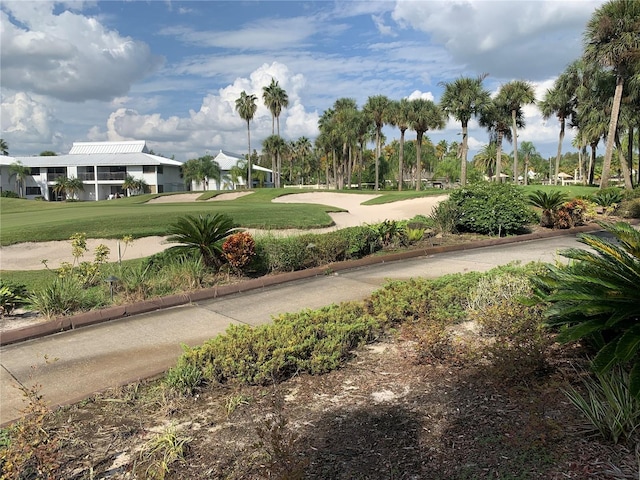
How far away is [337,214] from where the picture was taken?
22.6 metres

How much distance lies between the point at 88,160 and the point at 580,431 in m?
79.1

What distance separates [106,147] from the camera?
82.4m

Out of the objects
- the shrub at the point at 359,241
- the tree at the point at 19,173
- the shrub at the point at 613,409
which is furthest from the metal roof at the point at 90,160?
the shrub at the point at 613,409

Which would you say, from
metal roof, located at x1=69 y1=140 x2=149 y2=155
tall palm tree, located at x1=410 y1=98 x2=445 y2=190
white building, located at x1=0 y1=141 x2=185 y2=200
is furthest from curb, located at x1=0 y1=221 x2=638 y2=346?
metal roof, located at x1=69 y1=140 x2=149 y2=155

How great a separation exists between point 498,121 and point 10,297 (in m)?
52.9

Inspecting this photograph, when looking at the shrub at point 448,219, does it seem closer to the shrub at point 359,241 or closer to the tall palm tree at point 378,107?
the shrub at point 359,241

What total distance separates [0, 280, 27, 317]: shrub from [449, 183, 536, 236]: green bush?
1062 cm

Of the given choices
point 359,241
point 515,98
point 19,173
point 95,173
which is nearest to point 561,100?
point 515,98

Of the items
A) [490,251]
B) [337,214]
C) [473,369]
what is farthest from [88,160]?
[473,369]

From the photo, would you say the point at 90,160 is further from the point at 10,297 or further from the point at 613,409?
the point at 613,409

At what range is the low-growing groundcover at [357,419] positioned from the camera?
2.54 metres

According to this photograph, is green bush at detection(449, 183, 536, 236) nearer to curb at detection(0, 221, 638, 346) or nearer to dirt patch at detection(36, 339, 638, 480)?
curb at detection(0, 221, 638, 346)

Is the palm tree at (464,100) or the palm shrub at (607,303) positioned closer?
the palm shrub at (607,303)

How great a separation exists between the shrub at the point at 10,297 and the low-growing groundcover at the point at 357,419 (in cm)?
378
